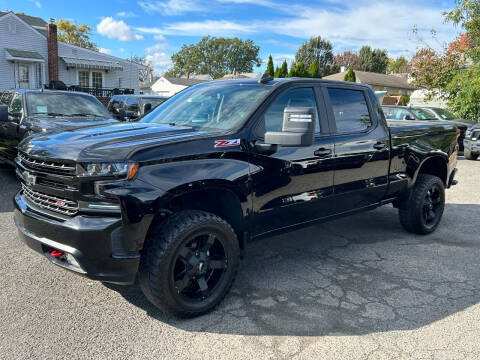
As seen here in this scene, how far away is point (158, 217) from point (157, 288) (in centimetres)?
52

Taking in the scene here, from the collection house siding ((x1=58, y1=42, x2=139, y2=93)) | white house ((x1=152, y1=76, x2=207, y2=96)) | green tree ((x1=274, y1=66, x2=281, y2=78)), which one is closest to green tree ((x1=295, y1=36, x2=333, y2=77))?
white house ((x1=152, y1=76, x2=207, y2=96))

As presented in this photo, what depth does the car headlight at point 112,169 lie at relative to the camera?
2.77 meters

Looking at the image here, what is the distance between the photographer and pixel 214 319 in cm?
320

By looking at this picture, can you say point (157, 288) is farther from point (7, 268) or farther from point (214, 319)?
point (7, 268)

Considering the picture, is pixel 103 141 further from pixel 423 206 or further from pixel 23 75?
pixel 23 75

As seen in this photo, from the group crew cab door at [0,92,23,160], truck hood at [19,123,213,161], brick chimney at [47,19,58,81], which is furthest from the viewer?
brick chimney at [47,19,58,81]

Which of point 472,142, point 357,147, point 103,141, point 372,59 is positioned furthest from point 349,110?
point 372,59

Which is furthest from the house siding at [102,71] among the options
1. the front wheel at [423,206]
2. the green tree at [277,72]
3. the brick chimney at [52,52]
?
the front wheel at [423,206]

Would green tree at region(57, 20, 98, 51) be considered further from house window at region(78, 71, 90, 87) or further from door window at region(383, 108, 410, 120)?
door window at region(383, 108, 410, 120)

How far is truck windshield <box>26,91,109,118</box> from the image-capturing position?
7563 mm

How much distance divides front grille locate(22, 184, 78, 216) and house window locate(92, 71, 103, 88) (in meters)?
27.1

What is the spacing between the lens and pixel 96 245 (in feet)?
8.97

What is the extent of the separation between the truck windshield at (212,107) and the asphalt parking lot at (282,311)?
154 centimetres

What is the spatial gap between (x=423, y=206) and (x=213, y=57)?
270 ft
